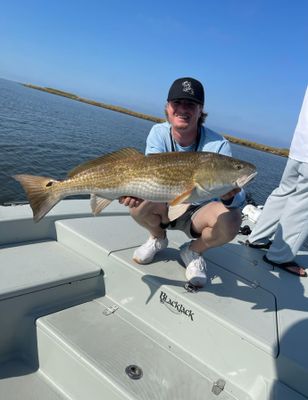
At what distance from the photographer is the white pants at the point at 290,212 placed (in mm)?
3939

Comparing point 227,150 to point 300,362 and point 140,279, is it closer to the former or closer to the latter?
point 140,279

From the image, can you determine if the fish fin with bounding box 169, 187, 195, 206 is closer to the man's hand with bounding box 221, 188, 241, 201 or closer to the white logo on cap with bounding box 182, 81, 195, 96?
the man's hand with bounding box 221, 188, 241, 201

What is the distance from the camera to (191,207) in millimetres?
3656

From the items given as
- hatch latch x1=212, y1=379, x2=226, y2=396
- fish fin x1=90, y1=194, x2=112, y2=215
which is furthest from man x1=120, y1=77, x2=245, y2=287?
hatch latch x1=212, y1=379, x2=226, y2=396

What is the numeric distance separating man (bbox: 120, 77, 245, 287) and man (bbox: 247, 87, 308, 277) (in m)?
1.01

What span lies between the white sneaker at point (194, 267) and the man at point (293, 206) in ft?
3.90

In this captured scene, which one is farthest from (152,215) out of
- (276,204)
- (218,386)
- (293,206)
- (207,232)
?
(276,204)

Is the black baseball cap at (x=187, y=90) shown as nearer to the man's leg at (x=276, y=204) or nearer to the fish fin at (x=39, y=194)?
the fish fin at (x=39, y=194)

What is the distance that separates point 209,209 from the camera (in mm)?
3369

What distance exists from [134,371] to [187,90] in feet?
7.74

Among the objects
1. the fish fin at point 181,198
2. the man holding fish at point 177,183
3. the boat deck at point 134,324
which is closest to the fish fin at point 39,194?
the man holding fish at point 177,183

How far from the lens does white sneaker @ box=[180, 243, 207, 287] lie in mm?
3264

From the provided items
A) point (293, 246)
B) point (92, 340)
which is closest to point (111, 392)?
point (92, 340)

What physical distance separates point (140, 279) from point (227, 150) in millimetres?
1499
